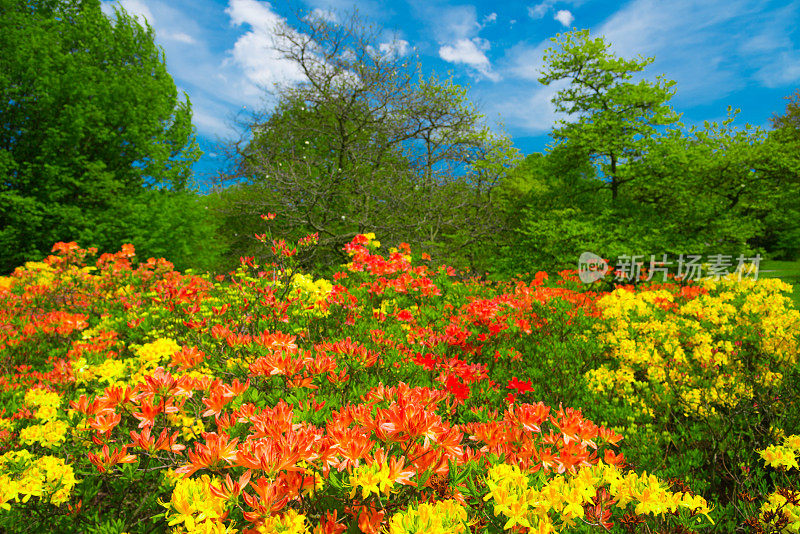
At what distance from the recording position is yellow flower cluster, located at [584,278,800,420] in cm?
377

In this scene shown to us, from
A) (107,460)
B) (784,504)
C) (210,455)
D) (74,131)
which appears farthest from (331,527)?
(74,131)

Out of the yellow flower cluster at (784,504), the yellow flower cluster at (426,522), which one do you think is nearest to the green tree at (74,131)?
the yellow flower cluster at (426,522)

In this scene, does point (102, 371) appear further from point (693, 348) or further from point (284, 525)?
point (693, 348)

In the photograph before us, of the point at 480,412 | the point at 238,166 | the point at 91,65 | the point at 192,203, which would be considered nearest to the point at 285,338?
the point at 480,412

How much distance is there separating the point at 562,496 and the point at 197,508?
121 cm

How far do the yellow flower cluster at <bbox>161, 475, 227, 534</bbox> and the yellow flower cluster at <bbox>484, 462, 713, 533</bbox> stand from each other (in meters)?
0.85

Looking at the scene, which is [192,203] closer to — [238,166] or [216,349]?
[238,166]

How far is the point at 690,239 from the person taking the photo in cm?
1302

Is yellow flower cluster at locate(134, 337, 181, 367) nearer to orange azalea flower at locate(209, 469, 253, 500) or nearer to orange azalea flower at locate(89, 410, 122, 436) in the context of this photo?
orange azalea flower at locate(89, 410, 122, 436)

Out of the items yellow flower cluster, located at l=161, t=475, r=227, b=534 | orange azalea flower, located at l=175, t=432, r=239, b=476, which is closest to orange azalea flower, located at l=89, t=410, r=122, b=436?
orange azalea flower, located at l=175, t=432, r=239, b=476

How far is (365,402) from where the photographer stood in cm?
215

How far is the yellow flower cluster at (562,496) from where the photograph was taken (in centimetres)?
130

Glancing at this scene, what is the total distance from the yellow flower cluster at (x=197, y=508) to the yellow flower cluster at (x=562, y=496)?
2.78 ft

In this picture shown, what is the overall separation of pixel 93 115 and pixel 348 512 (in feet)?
50.0
